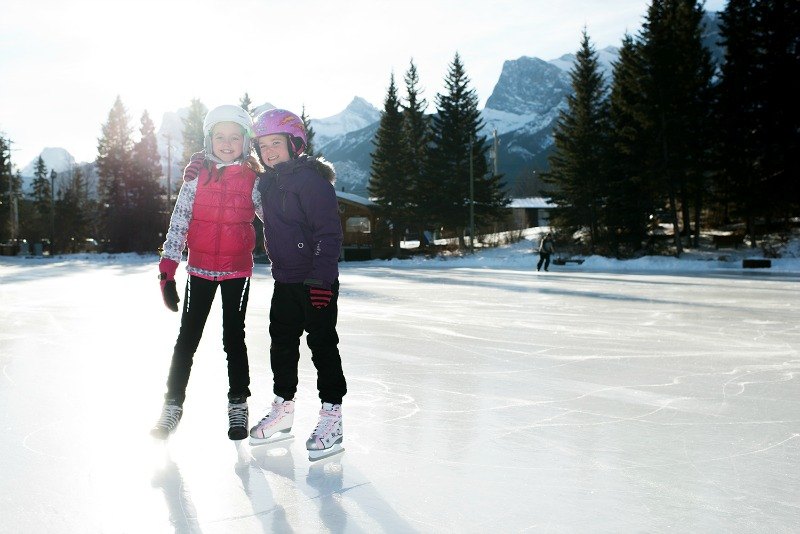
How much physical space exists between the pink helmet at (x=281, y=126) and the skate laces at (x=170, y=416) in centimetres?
139

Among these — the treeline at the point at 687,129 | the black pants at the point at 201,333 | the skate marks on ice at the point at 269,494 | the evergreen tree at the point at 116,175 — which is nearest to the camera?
the skate marks on ice at the point at 269,494

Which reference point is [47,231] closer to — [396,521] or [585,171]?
[585,171]

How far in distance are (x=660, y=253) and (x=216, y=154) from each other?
2890cm

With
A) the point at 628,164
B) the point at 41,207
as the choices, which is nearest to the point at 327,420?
the point at 628,164

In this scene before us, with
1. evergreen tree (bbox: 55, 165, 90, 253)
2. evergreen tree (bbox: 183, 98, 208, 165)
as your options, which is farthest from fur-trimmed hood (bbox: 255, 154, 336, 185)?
evergreen tree (bbox: 55, 165, 90, 253)

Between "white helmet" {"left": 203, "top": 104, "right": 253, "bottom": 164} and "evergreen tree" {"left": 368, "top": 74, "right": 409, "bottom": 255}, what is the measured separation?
122 feet

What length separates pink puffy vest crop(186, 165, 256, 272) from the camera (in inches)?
127

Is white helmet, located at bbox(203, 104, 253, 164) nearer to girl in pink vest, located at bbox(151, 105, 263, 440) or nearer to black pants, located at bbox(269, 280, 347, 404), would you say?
girl in pink vest, located at bbox(151, 105, 263, 440)

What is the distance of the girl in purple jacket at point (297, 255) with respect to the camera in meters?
2.98

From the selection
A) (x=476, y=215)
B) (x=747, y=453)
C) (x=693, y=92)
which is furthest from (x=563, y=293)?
(x=476, y=215)

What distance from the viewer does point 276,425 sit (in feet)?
10.3

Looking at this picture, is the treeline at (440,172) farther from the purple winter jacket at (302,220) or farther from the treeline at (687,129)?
the purple winter jacket at (302,220)

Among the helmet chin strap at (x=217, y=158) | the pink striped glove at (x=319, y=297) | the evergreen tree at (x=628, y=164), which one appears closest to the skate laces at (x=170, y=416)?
the pink striped glove at (x=319, y=297)

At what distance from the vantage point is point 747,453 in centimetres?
289
